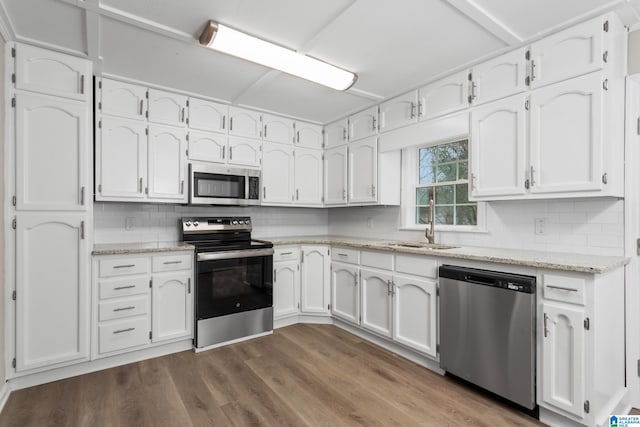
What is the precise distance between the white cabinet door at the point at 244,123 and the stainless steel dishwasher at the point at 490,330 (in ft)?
7.82

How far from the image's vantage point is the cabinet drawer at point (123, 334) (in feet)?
8.02

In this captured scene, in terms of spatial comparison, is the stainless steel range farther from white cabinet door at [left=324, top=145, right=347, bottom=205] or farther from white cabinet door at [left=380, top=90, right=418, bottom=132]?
white cabinet door at [left=380, top=90, right=418, bottom=132]

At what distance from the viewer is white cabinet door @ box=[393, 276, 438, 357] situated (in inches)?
94.9

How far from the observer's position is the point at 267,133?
3590mm

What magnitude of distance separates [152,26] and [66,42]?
28.5 inches

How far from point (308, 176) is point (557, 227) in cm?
252

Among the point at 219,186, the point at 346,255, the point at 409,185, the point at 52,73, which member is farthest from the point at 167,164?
the point at 409,185

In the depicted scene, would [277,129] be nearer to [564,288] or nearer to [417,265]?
[417,265]

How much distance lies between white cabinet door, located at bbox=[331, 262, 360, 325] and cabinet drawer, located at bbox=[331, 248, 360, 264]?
0.20 feet

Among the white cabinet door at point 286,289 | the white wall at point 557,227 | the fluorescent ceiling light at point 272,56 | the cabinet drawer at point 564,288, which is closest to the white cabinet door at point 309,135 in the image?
the fluorescent ceiling light at point 272,56

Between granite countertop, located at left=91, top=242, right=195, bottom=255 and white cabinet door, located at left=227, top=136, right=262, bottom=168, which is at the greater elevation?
white cabinet door, located at left=227, top=136, right=262, bottom=168

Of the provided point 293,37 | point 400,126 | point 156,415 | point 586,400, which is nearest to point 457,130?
point 400,126

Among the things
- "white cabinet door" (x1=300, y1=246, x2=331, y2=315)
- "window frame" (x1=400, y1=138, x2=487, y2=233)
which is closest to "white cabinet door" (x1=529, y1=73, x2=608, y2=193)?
"window frame" (x1=400, y1=138, x2=487, y2=233)

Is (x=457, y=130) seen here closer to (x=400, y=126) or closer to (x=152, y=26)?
(x=400, y=126)
